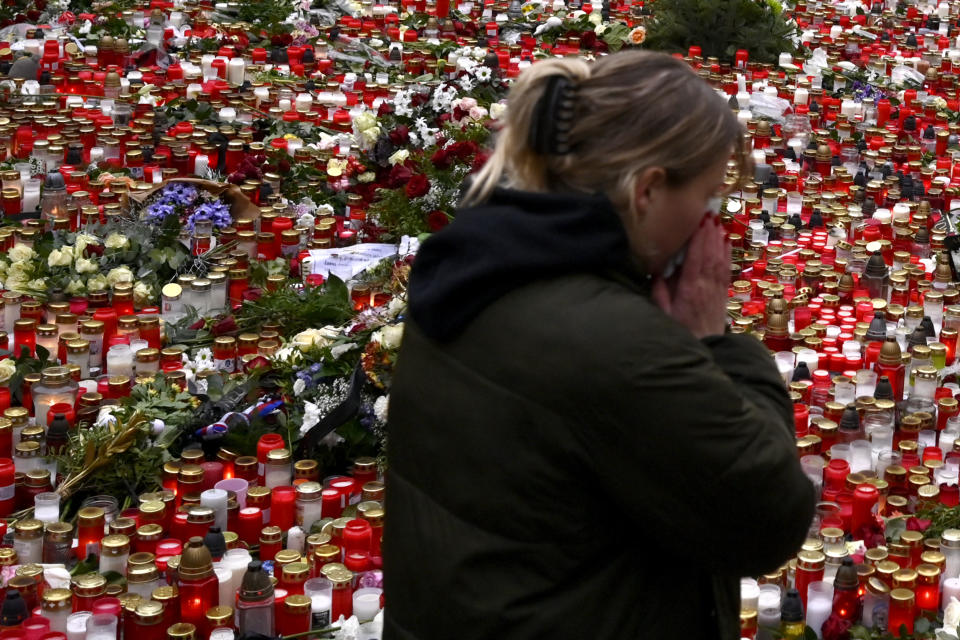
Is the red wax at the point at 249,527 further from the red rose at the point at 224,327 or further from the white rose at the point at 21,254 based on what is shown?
the white rose at the point at 21,254

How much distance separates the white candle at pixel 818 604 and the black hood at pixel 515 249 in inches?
76.5

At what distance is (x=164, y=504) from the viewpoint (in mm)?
3652

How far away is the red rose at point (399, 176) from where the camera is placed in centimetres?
576

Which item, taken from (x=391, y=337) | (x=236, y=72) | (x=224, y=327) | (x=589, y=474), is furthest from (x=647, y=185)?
(x=236, y=72)

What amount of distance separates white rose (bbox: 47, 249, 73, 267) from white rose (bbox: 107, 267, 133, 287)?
18 cm

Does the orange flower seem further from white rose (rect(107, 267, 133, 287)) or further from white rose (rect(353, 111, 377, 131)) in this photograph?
white rose (rect(107, 267, 133, 287))

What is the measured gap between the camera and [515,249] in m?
1.60

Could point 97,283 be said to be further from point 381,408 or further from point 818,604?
point 818,604

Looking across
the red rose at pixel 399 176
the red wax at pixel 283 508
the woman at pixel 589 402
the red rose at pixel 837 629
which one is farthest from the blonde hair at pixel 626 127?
the red rose at pixel 399 176

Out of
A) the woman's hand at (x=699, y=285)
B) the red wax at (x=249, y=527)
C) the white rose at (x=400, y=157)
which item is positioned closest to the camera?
the woman's hand at (x=699, y=285)

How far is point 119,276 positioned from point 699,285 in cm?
372

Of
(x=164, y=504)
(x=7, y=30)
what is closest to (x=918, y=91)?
(x=7, y=30)

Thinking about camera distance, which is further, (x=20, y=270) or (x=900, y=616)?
(x=20, y=270)

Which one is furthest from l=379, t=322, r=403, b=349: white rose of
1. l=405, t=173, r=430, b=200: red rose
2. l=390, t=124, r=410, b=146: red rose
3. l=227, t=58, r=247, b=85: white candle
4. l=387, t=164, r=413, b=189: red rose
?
l=227, t=58, r=247, b=85: white candle
